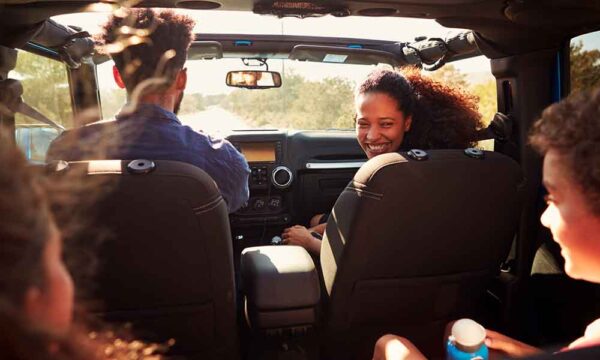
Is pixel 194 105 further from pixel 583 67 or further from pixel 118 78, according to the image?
pixel 583 67

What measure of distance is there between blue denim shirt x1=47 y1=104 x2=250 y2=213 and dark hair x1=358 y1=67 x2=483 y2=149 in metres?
0.91

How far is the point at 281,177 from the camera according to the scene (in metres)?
3.92

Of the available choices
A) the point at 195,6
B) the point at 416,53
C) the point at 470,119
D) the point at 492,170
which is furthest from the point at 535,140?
the point at 416,53

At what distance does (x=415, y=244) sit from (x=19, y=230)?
1645 millimetres

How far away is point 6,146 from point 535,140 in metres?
1.12

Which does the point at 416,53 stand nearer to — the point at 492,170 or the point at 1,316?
the point at 492,170

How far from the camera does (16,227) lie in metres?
0.51

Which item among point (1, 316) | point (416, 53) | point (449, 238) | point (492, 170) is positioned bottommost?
point (449, 238)

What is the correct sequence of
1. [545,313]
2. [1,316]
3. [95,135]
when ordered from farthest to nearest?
1. [545,313]
2. [95,135]
3. [1,316]

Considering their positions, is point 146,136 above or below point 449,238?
above

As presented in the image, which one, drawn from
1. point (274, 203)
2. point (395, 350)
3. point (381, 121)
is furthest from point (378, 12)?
point (274, 203)

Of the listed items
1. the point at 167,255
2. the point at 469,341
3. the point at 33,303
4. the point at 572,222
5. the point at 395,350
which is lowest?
the point at 395,350

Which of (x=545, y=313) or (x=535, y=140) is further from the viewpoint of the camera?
(x=545, y=313)

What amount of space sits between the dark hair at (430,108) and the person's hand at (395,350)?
979mm
